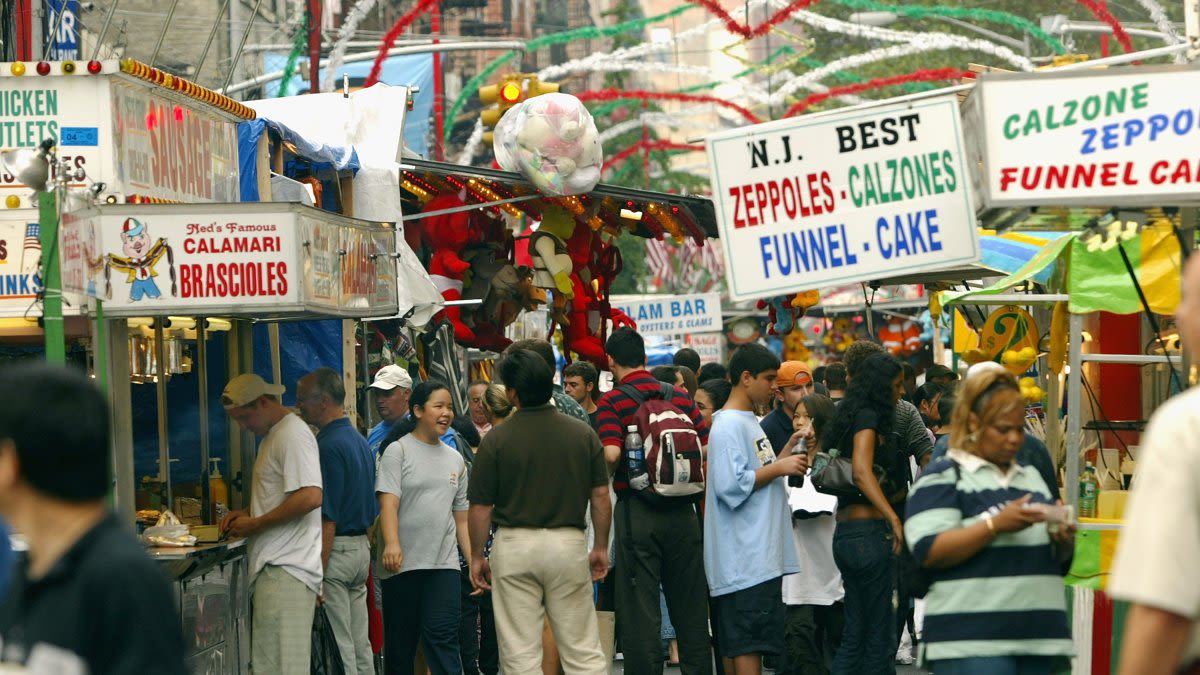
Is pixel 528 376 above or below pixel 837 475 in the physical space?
above

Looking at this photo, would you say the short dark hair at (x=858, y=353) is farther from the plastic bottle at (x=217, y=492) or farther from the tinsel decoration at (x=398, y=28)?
the tinsel decoration at (x=398, y=28)

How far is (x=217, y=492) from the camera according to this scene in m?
10.9

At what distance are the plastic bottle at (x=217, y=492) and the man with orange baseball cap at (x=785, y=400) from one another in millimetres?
3258

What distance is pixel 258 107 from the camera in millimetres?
14172

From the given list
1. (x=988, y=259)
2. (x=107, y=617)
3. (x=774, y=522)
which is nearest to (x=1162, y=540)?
(x=107, y=617)

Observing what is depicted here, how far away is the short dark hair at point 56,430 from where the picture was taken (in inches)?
151

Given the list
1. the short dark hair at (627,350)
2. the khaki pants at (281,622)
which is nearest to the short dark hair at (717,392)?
the short dark hair at (627,350)

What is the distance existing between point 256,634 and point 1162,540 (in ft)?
21.7

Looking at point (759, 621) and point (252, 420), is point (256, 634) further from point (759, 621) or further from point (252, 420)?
point (759, 621)

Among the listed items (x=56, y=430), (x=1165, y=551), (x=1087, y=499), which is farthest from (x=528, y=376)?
(x=1165, y=551)

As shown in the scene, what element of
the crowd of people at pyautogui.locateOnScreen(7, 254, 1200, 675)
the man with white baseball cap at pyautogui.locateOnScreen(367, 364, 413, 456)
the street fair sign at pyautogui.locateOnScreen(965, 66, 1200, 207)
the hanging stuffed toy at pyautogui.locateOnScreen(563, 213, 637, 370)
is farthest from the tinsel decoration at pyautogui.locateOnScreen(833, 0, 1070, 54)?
the street fair sign at pyautogui.locateOnScreen(965, 66, 1200, 207)

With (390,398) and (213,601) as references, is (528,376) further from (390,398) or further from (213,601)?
(390,398)

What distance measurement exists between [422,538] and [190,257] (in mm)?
2905

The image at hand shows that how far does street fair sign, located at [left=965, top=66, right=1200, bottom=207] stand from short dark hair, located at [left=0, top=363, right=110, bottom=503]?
12.2 feet
